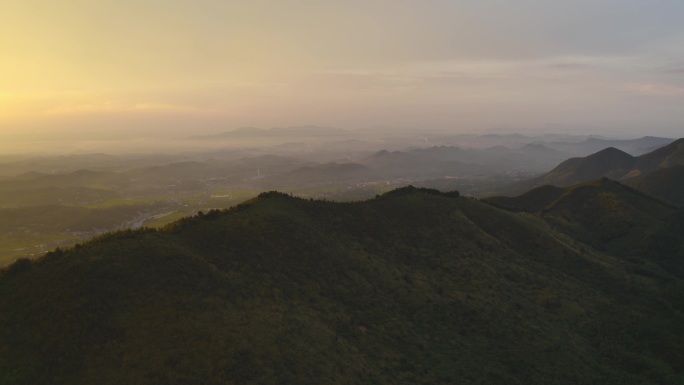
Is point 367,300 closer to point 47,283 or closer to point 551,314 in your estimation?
point 551,314

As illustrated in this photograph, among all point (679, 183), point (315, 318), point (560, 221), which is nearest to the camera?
point (315, 318)

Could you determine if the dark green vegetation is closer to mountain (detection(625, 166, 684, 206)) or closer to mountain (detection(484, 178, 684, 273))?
mountain (detection(484, 178, 684, 273))

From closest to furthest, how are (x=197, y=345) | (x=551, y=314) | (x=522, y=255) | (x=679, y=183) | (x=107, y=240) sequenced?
(x=197, y=345)
(x=107, y=240)
(x=551, y=314)
(x=522, y=255)
(x=679, y=183)

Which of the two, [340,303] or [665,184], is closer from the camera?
[340,303]

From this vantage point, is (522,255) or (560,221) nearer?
(522,255)

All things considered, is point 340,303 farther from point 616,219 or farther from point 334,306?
point 616,219

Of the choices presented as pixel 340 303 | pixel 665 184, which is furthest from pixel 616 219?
pixel 340 303

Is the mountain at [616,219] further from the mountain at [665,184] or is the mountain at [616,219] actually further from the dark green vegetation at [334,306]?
Answer: the mountain at [665,184]

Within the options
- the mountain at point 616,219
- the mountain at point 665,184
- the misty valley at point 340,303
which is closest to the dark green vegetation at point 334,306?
the misty valley at point 340,303

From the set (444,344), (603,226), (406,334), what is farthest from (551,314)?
(603,226)
